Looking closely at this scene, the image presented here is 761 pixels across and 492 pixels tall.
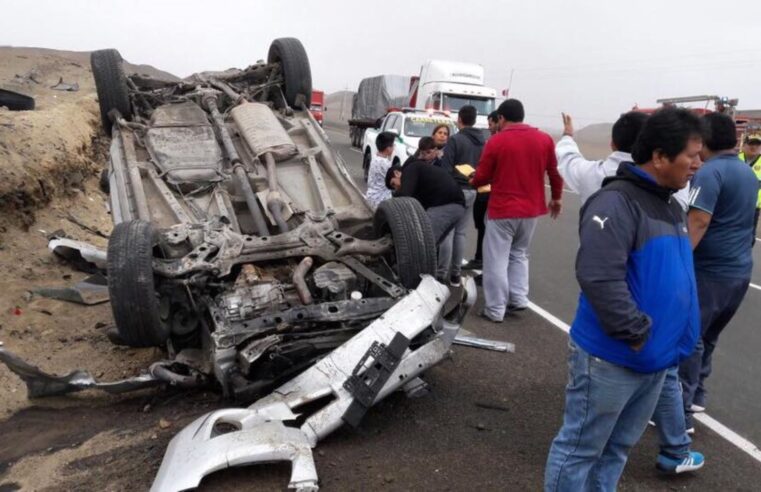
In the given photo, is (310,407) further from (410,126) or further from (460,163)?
(410,126)

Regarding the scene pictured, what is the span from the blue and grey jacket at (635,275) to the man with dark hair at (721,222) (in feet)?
3.71

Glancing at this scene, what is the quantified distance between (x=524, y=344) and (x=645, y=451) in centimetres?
152

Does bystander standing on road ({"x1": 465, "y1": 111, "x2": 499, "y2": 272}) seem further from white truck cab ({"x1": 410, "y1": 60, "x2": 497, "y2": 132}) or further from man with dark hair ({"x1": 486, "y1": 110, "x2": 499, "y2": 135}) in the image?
white truck cab ({"x1": 410, "y1": 60, "x2": 497, "y2": 132})

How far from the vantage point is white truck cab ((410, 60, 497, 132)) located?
1730cm

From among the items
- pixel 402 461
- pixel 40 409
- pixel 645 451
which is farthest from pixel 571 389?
pixel 40 409

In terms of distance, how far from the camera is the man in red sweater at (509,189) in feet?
16.5

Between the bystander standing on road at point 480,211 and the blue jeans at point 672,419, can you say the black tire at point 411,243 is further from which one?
the bystander standing on road at point 480,211

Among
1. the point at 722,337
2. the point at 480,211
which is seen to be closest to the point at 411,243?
the point at 480,211

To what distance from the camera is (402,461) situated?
10.1ft

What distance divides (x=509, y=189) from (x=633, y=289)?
9.95ft

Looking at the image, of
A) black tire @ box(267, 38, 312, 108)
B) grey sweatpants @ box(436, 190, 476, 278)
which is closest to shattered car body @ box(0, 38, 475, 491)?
black tire @ box(267, 38, 312, 108)

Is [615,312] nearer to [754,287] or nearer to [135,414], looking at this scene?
[135,414]

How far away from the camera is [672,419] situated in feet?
9.80

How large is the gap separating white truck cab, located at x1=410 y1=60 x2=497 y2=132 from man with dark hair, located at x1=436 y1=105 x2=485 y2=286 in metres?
10.8
